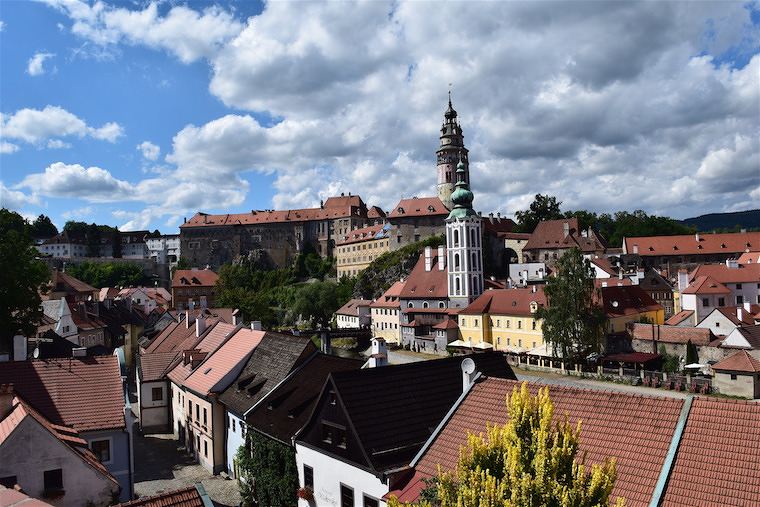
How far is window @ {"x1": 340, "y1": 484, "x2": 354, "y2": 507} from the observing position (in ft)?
48.9

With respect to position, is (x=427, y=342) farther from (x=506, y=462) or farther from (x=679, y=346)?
(x=506, y=462)

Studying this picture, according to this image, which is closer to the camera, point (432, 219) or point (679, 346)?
point (679, 346)

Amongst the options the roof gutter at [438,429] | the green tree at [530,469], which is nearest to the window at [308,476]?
the roof gutter at [438,429]

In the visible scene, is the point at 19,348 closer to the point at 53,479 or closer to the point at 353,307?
the point at 53,479

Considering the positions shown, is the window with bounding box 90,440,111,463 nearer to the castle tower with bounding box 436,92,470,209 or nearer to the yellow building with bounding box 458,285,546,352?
the yellow building with bounding box 458,285,546,352

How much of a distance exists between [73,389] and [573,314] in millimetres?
34719

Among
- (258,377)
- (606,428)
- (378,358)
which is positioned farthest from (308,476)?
(606,428)

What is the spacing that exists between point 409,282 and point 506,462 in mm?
66923

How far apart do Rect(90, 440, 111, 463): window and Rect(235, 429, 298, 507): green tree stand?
4.55 metres

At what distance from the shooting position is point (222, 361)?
27.1 m

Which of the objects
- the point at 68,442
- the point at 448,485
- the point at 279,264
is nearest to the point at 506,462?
the point at 448,485

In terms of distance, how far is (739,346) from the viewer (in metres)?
39.2

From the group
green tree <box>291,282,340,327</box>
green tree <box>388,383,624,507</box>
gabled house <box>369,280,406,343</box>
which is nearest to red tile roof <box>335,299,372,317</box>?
green tree <box>291,282,340,327</box>

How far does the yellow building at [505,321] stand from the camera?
52.7m
